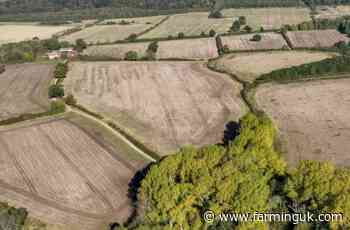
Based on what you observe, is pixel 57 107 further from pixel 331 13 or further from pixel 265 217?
pixel 331 13

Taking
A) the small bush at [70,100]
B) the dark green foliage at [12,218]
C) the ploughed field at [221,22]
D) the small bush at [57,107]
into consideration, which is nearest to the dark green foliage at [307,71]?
the small bush at [70,100]

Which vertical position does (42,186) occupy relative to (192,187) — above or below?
below

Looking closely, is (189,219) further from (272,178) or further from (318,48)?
(318,48)

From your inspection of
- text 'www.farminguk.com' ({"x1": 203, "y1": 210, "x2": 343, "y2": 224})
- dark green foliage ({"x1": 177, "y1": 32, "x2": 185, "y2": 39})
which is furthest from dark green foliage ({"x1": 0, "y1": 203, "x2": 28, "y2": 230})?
dark green foliage ({"x1": 177, "y1": 32, "x2": 185, "y2": 39})

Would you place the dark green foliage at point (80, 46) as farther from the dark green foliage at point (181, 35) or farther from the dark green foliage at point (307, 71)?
the dark green foliage at point (307, 71)

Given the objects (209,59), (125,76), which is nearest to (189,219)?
(125,76)

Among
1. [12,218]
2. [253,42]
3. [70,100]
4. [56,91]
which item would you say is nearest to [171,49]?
[253,42]
